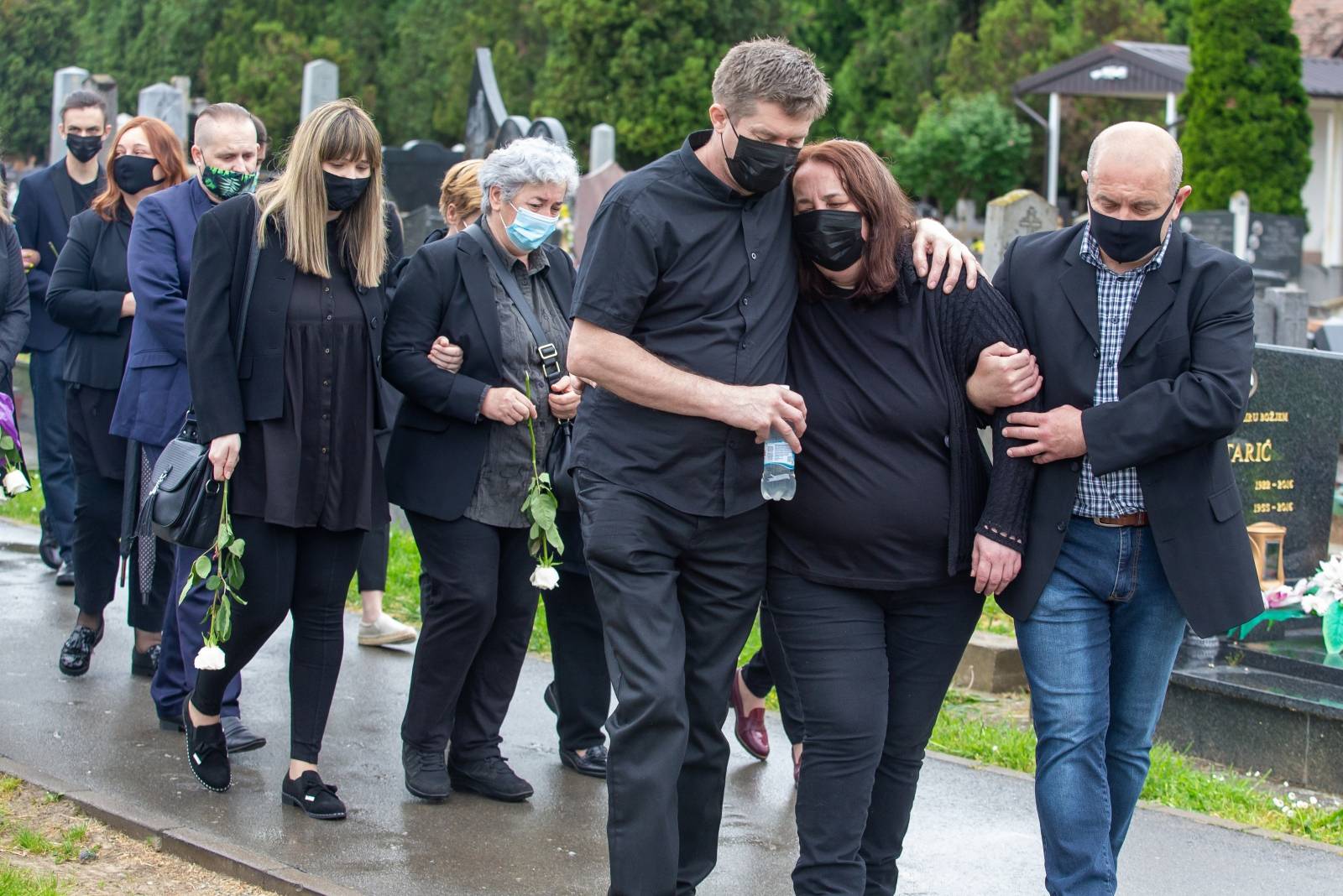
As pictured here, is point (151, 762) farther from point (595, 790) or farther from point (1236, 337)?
point (1236, 337)

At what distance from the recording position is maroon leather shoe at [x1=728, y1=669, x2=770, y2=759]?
555 centimetres

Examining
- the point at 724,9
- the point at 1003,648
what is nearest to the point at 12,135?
the point at 724,9

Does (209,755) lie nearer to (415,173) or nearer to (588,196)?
(588,196)

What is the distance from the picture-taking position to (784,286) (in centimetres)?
377

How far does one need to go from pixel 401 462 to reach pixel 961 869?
204cm

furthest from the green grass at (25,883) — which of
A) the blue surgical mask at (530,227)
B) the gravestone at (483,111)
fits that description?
the gravestone at (483,111)

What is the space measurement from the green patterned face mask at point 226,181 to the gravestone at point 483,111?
9.56 m

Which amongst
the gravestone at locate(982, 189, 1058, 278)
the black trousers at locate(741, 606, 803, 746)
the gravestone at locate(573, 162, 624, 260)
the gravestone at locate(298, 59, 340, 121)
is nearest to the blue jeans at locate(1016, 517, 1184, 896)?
the black trousers at locate(741, 606, 803, 746)

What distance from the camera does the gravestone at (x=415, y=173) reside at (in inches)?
610

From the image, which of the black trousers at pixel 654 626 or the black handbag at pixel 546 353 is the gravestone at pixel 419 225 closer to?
the black handbag at pixel 546 353

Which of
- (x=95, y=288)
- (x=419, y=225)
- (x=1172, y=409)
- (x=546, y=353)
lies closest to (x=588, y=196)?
(x=419, y=225)

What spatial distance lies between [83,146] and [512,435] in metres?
4.10

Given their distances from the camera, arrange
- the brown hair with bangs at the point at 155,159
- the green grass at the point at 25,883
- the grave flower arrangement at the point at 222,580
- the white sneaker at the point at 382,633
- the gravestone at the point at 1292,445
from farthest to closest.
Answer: the white sneaker at the point at 382,633 → the gravestone at the point at 1292,445 → the brown hair with bangs at the point at 155,159 → the grave flower arrangement at the point at 222,580 → the green grass at the point at 25,883

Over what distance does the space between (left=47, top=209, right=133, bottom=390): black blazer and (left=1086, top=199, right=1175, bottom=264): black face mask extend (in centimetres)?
396
